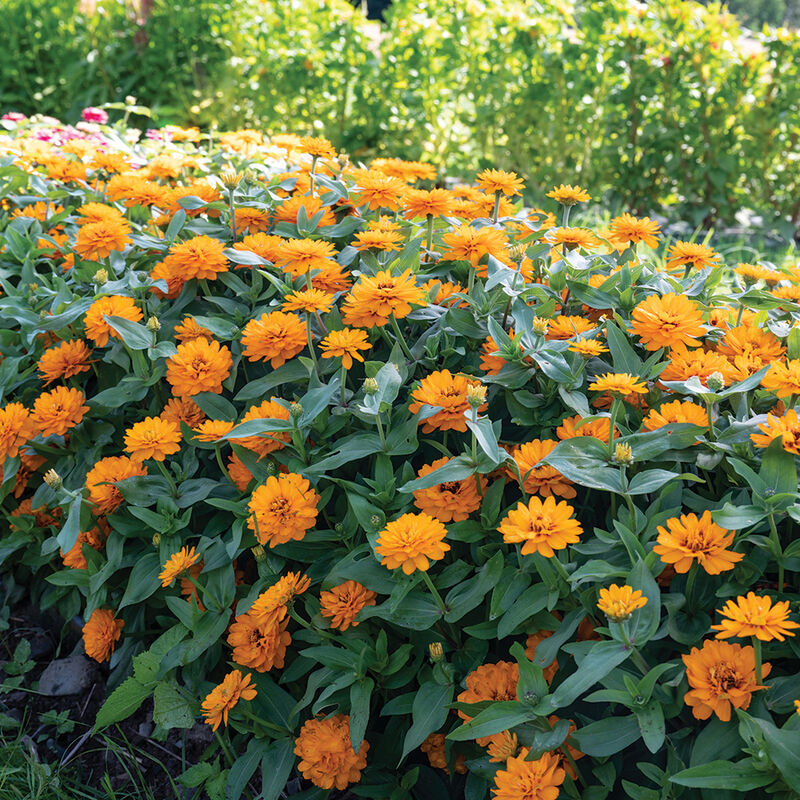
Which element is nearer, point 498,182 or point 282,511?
point 282,511

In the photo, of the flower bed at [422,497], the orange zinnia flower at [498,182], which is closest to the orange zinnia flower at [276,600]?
the flower bed at [422,497]

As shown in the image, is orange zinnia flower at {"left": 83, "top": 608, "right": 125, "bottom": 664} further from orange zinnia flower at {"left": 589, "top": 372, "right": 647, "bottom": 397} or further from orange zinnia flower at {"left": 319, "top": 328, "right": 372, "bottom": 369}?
orange zinnia flower at {"left": 589, "top": 372, "right": 647, "bottom": 397}

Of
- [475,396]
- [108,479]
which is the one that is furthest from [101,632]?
[475,396]

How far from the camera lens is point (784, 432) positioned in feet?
3.80

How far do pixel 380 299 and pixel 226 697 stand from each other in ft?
2.40

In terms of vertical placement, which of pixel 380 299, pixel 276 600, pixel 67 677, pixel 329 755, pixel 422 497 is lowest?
pixel 67 677

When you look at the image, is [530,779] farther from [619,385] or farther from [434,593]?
[619,385]

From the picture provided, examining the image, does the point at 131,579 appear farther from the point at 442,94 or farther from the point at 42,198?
the point at 442,94

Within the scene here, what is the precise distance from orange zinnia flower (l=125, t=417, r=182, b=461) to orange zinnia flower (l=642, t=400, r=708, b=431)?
845 mm

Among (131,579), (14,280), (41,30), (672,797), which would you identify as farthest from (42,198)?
(41,30)

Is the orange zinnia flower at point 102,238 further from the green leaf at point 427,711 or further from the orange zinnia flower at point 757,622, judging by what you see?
the orange zinnia flower at point 757,622

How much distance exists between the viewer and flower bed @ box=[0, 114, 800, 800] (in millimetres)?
1112

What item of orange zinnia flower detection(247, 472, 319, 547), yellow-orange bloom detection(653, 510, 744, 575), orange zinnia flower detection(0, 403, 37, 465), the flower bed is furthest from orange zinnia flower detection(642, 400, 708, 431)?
orange zinnia flower detection(0, 403, 37, 465)

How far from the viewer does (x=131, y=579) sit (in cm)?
154
